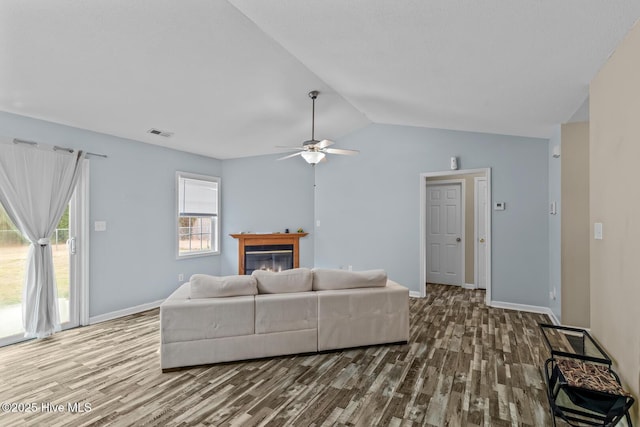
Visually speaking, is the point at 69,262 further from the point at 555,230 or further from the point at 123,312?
the point at 555,230

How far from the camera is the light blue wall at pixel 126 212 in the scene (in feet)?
12.6

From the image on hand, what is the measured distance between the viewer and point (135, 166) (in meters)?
4.49

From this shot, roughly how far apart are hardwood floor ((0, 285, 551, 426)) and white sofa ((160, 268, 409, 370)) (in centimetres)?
13

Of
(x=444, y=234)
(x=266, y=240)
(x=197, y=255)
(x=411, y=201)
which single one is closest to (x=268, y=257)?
(x=266, y=240)

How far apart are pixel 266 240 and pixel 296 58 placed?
3576 millimetres

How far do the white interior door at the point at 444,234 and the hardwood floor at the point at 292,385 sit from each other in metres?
2.50

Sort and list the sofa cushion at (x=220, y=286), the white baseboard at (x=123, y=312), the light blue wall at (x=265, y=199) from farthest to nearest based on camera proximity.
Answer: the light blue wall at (x=265, y=199), the white baseboard at (x=123, y=312), the sofa cushion at (x=220, y=286)

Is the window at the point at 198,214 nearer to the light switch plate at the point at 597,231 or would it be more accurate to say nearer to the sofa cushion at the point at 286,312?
the sofa cushion at the point at 286,312

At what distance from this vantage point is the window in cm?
536

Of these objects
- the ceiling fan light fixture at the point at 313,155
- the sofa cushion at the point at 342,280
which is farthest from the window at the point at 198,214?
the sofa cushion at the point at 342,280

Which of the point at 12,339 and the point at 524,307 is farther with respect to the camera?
the point at 524,307

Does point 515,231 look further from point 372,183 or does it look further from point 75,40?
point 75,40

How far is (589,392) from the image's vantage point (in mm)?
1678

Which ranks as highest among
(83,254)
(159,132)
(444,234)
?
(159,132)
